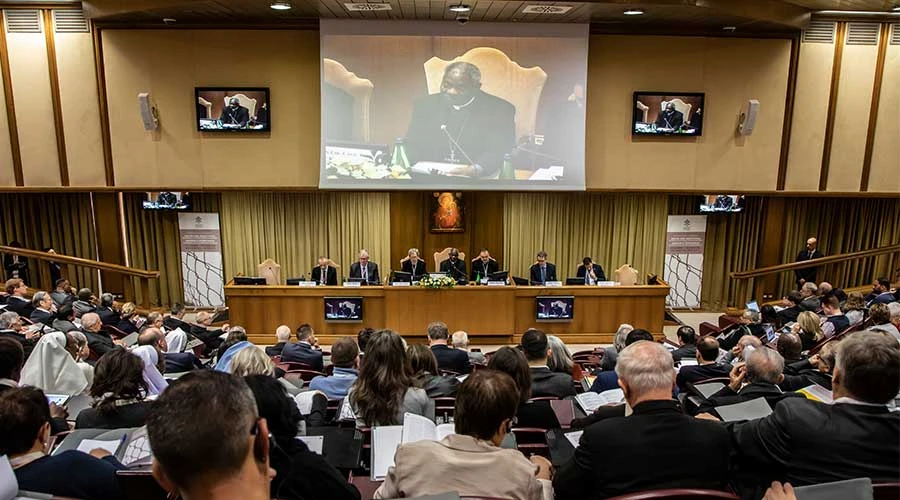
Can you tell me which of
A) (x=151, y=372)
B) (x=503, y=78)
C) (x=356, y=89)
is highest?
(x=503, y=78)

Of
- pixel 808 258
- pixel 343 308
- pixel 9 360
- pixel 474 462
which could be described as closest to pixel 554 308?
pixel 343 308

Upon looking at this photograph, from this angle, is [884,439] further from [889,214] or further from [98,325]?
[889,214]

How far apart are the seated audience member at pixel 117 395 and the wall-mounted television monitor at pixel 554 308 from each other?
5969 millimetres

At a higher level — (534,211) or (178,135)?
(178,135)

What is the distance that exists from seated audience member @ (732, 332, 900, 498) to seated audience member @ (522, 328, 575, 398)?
1.93m

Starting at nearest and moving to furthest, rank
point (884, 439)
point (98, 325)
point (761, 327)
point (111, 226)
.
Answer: point (884, 439) < point (98, 325) < point (761, 327) < point (111, 226)

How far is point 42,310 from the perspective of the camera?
22.2ft

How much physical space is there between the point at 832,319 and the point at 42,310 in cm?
834

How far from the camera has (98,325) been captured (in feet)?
20.0

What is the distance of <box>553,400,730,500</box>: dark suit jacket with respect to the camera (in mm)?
2148

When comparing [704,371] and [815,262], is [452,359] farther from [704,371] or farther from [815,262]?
[815,262]

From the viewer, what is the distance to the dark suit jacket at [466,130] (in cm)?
858

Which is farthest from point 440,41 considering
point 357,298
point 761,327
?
point 761,327

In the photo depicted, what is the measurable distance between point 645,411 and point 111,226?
9.62 meters
